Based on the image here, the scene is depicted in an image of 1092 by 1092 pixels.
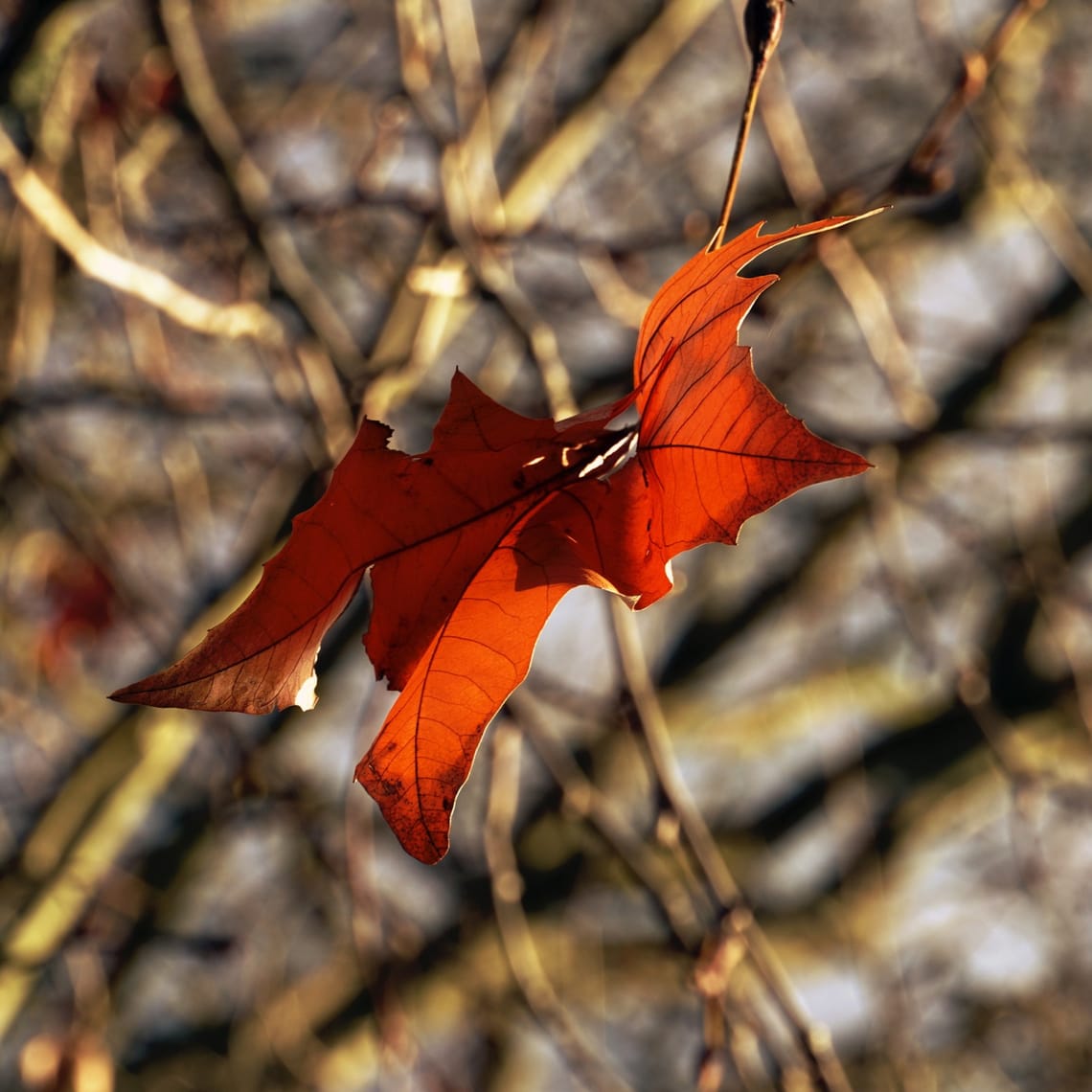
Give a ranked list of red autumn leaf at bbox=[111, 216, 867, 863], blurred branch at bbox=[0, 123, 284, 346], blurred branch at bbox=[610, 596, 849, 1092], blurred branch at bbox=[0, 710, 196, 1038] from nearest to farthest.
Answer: red autumn leaf at bbox=[111, 216, 867, 863] → blurred branch at bbox=[610, 596, 849, 1092] → blurred branch at bbox=[0, 123, 284, 346] → blurred branch at bbox=[0, 710, 196, 1038]

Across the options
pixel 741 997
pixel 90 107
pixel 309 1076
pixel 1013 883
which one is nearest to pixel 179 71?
pixel 90 107

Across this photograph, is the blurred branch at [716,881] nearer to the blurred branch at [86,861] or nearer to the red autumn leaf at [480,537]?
the red autumn leaf at [480,537]

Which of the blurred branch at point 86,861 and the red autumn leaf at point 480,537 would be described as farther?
the blurred branch at point 86,861

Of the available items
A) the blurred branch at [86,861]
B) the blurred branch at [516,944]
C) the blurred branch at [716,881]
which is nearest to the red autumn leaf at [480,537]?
the blurred branch at [716,881]

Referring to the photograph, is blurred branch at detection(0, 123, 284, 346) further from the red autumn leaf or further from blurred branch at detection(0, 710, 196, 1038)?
blurred branch at detection(0, 710, 196, 1038)

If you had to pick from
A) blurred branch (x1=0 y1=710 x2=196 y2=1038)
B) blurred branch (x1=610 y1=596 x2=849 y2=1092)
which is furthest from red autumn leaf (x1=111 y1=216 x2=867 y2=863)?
blurred branch (x1=0 y1=710 x2=196 y2=1038)

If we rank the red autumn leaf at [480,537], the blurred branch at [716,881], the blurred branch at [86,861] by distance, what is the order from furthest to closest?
the blurred branch at [86,861] → the blurred branch at [716,881] → the red autumn leaf at [480,537]

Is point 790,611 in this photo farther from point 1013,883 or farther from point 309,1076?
point 309,1076

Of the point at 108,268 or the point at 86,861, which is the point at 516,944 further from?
the point at 86,861
